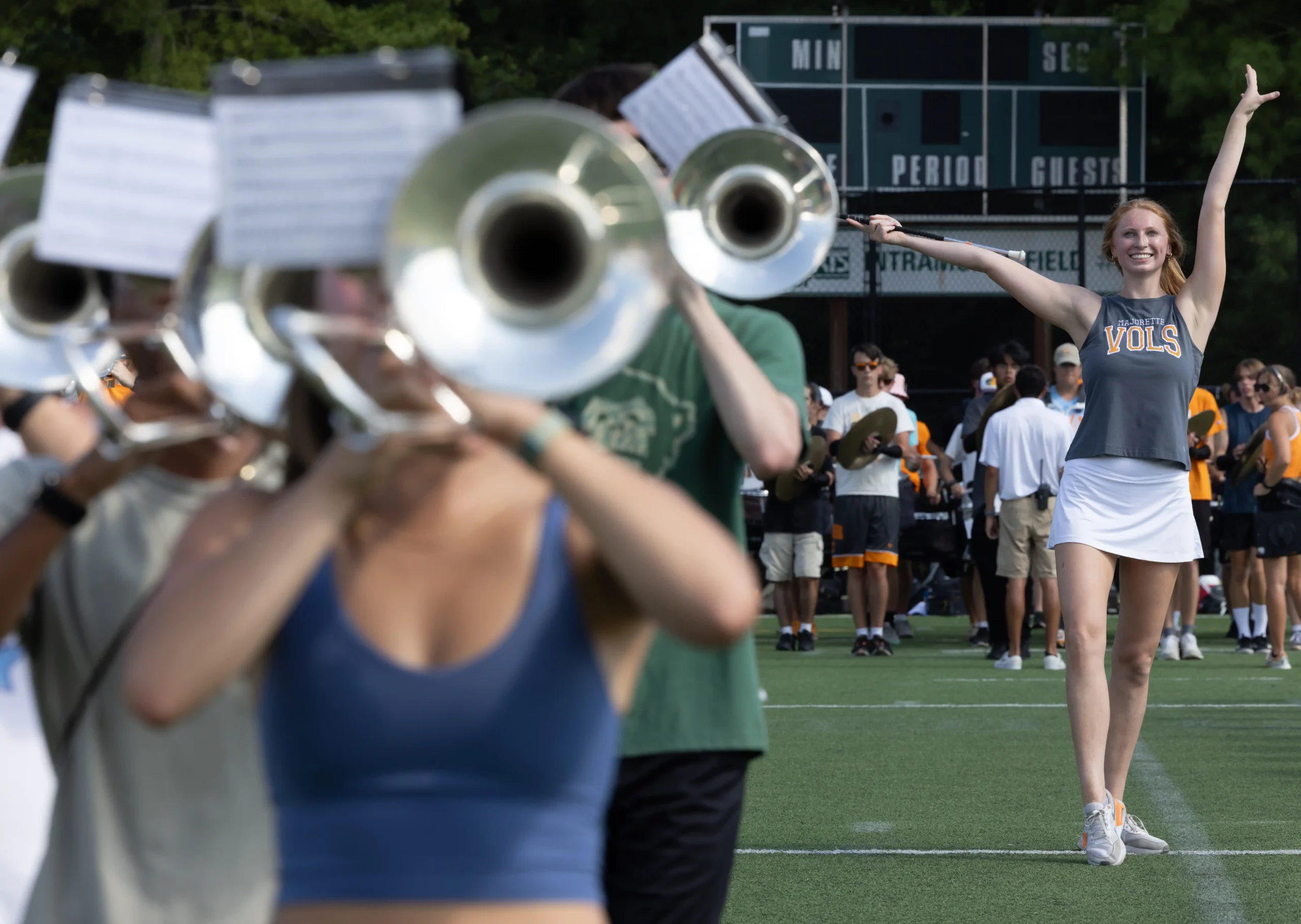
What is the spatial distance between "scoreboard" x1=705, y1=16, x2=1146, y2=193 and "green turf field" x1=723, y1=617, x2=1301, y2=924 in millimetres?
9225

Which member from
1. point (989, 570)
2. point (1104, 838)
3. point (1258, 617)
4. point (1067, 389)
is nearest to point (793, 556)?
point (989, 570)

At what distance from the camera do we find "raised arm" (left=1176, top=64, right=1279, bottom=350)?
21.6 feet

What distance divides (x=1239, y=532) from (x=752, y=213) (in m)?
12.2

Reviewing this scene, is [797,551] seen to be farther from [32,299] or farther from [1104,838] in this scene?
[32,299]

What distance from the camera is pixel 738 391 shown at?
3176mm

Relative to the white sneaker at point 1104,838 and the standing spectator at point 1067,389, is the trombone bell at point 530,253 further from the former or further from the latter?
the standing spectator at point 1067,389

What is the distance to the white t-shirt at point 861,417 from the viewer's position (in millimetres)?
14445

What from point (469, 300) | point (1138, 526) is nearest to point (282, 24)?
point (1138, 526)

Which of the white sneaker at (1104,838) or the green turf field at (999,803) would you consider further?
the white sneaker at (1104,838)

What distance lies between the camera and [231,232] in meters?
2.03

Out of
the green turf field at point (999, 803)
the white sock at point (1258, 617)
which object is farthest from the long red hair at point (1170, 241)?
the white sock at point (1258, 617)

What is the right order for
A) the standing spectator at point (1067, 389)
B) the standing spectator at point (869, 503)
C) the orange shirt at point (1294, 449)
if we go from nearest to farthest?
the standing spectator at point (1067, 389)
the orange shirt at point (1294, 449)
the standing spectator at point (869, 503)

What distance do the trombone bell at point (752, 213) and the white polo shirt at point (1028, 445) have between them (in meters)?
9.99

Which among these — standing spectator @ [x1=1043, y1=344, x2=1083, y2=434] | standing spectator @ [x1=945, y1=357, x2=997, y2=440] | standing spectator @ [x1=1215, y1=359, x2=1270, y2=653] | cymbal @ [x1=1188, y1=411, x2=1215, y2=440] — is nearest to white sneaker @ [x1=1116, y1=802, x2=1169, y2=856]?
standing spectator @ [x1=1043, y1=344, x2=1083, y2=434]
